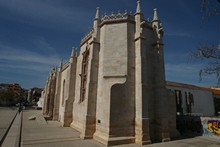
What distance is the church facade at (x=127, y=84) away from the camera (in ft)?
37.6

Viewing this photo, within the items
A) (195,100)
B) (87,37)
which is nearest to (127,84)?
(87,37)

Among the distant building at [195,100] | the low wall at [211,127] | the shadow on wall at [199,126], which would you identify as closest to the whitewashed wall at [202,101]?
the distant building at [195,100]

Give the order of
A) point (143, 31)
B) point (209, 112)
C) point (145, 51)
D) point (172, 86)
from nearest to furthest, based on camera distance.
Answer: point (145, 51)
point (143, 31)
point (172, 86)
point (209, 112)

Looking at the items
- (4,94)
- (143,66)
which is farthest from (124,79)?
(4,94)

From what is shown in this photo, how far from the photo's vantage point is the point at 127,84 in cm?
1238

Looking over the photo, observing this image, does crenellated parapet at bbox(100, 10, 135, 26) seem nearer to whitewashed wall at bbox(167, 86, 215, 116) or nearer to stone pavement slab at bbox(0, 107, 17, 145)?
stone pavement slab at bbox(0, 107, 17, 145)

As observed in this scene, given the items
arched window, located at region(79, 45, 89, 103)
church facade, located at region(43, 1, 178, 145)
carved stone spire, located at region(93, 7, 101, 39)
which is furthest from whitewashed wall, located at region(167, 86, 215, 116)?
carved stone spire, located at region(93, 7, 101, 39)

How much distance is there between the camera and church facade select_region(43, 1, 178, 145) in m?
11.5

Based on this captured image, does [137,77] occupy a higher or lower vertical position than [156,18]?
lower

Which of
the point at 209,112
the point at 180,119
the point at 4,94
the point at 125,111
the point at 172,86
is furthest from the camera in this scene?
the point at 4,94

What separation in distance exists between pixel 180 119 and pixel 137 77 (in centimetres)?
813

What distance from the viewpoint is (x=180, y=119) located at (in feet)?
54.8

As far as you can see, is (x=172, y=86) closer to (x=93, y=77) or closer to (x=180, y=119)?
(x=180, y=119)

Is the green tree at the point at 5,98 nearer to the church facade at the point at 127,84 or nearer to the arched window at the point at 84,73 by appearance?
the arched window at the point at 84,73
